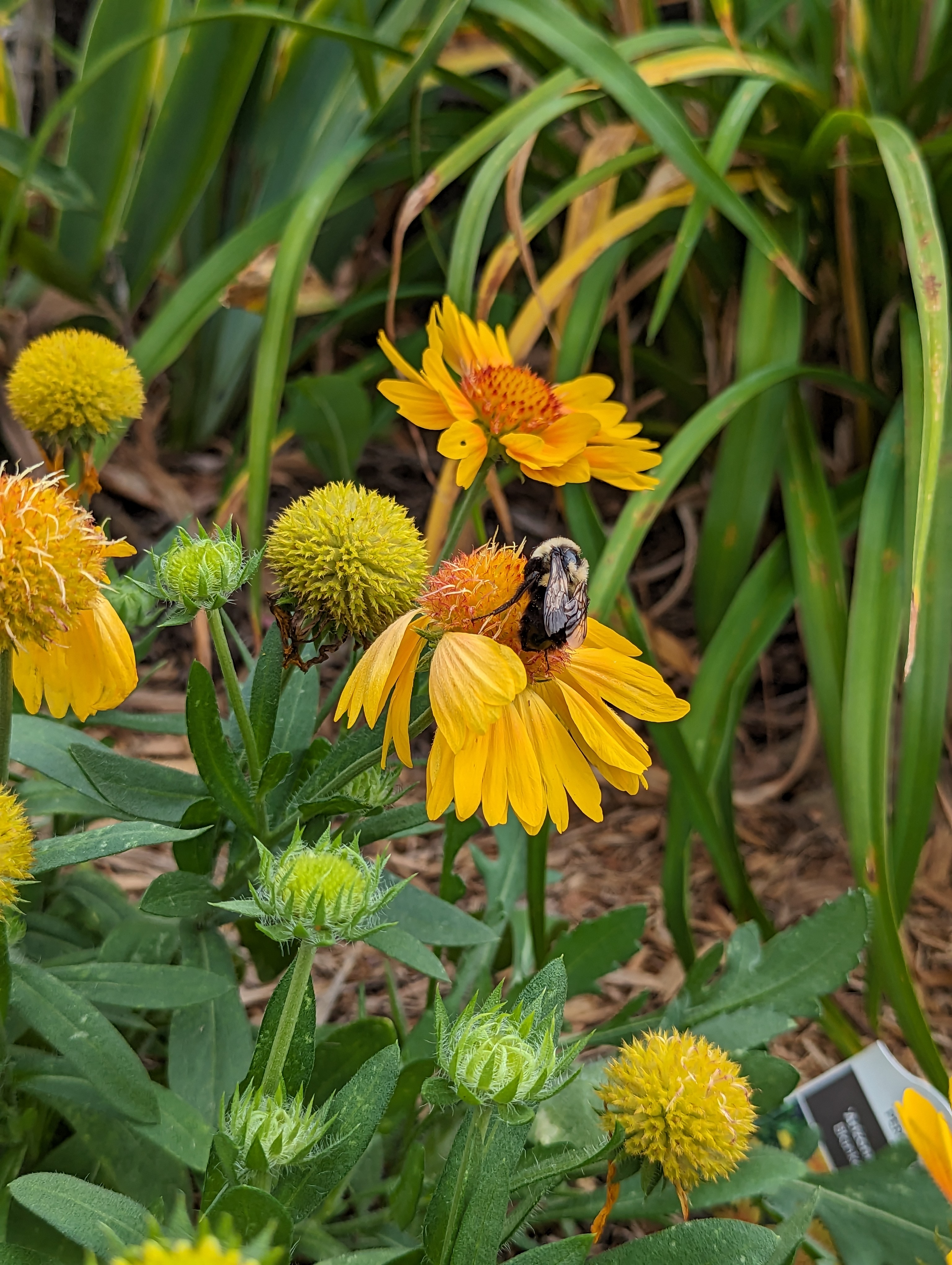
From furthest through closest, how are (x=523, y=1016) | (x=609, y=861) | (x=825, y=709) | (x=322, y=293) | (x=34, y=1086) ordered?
(x=322, y=293)
(x=609, y=861)
(x=825, y=709)
(x=34, y=1086)
(x=523, y=1016)

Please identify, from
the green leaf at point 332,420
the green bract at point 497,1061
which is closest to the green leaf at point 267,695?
the green bract at point 497,1061

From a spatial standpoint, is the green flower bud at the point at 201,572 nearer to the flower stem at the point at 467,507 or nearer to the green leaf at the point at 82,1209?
the flower stem at the point at 467,507

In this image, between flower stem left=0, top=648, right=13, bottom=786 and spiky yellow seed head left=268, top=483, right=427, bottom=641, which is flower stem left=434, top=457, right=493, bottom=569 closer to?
spiky yellow seed head left=268, top=483, right=427, bottom=641

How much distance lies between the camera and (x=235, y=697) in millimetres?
562

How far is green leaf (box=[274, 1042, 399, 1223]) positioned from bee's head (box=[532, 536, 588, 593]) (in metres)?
0.26

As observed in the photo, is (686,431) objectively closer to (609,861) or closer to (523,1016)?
(609,861)

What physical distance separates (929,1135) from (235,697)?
0.41 m

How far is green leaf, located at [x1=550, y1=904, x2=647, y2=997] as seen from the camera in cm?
79

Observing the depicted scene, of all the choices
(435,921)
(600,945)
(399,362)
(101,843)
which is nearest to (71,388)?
(399,362)

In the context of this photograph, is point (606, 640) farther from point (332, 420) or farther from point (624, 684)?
point (332, 420)

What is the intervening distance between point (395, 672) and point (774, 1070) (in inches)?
14.7

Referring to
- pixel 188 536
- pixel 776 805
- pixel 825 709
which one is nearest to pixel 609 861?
pixel 776 805

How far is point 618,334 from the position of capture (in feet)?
5.03

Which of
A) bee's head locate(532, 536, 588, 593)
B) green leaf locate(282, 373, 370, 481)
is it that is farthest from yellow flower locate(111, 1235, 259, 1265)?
green leaf locate(282, 373, 370, 481)
